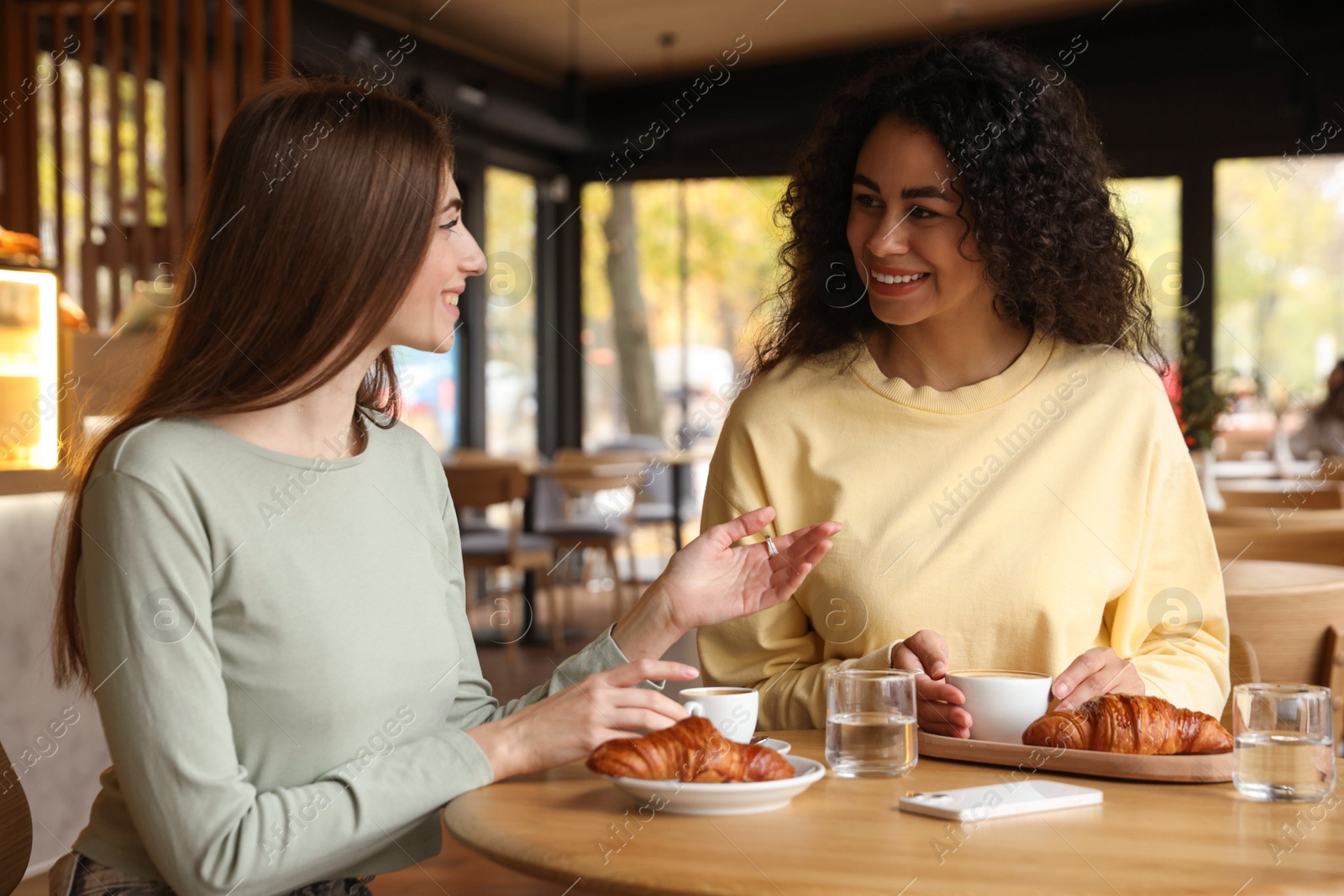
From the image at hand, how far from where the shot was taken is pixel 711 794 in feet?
3.61

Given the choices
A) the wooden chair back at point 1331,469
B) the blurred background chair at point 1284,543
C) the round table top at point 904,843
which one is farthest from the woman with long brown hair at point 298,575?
the wooden chair back at point 1331,469

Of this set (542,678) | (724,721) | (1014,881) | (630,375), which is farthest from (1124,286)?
(630,375)

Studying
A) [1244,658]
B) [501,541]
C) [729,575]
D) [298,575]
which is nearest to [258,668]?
[298,575]

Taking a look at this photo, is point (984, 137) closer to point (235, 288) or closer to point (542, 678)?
point (235, 288)

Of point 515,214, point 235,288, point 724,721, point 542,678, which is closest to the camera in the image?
point 724,721

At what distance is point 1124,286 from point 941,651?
2.51 ft

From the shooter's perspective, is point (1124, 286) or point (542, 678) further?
point (542, 678)

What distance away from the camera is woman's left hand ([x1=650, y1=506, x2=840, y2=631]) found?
148cm

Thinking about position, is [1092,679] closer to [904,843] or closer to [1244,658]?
[904,843]

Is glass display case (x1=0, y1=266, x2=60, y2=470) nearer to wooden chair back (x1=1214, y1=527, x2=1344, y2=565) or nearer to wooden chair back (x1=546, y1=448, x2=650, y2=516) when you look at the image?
wooden chair back (x1=1214, y1=527, x2=1344, y2=565)

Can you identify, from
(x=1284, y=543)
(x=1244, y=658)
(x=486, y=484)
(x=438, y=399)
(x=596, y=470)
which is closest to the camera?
(x=1244, y=658)

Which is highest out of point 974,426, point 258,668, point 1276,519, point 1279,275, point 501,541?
point 1279,275

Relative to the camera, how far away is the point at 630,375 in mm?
10055

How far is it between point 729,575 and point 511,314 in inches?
333
